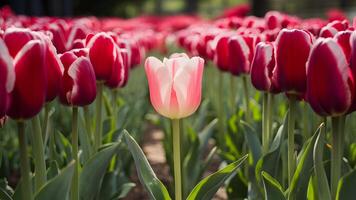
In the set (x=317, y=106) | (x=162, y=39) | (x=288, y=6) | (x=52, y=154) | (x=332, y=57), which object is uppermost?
(x=332, y=57)

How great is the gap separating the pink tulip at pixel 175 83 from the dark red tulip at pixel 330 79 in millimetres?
310

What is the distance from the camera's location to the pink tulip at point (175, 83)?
1.40 meters

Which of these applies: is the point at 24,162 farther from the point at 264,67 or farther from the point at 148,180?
the point at 264,67

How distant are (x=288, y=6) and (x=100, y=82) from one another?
21.5m

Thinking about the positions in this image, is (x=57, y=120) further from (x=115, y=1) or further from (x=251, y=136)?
(x=115, y=1)

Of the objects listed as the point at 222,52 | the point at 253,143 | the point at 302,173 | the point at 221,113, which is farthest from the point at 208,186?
the point at 221,113

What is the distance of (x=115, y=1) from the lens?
910 inches

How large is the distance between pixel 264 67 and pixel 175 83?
303mm

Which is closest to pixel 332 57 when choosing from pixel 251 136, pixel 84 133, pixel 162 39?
pixel 251 136

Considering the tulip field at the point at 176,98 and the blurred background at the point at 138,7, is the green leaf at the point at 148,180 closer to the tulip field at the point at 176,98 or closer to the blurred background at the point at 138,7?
the tulip field at the point at 176,98

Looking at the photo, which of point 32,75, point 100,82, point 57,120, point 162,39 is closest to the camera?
point 32,75

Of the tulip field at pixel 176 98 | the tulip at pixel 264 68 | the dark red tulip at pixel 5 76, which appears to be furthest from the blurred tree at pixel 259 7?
the dark red tulip at pixel 5 76

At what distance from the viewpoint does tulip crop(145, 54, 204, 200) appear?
4.59 feet

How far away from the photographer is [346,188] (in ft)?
4.60
